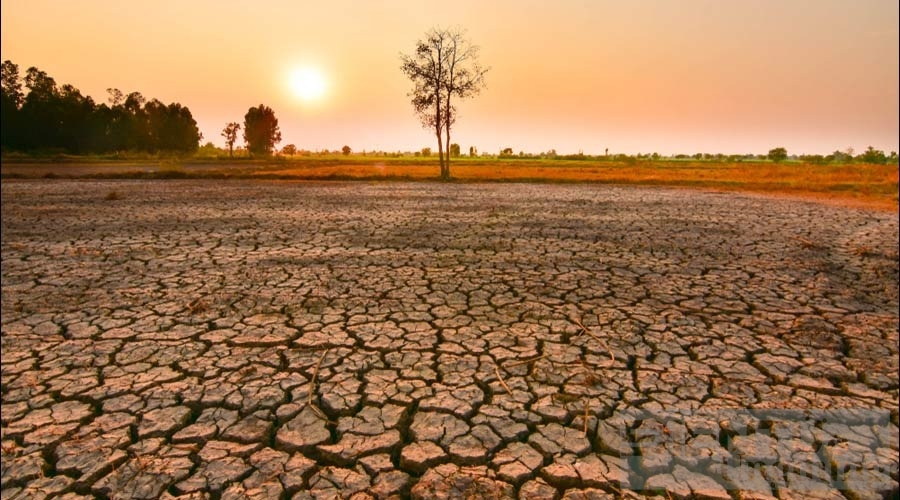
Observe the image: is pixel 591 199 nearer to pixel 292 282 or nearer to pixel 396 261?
pixel 396 261

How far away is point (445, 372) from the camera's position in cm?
333

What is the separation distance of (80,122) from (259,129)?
1967 cm

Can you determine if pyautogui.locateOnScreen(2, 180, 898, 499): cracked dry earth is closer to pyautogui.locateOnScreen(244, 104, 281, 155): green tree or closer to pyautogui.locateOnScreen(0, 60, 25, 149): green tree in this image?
pyautogui.locateOnScreen(0, 60, 25, 149): green tree

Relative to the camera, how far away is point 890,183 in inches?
934

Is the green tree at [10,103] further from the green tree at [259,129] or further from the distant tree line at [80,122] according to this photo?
the green tree at [259,129]

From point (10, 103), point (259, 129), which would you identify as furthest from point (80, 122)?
point (259, 129)

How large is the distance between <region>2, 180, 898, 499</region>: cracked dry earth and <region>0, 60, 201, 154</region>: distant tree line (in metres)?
49.6

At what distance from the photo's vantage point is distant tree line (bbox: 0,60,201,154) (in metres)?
43.5

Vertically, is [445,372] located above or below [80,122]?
below

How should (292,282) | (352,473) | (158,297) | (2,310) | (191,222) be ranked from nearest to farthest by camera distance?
(352,473) → (2,310) → (158,297) → (292,282) → (191,222)

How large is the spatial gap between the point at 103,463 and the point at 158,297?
9.90ft

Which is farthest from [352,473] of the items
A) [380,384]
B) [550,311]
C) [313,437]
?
[550,311]

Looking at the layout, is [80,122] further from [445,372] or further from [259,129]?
[445,372]

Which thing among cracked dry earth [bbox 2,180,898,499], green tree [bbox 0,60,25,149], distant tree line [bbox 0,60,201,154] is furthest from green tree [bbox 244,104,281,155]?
cracked dry earth [bbox 2,180,898,499]
